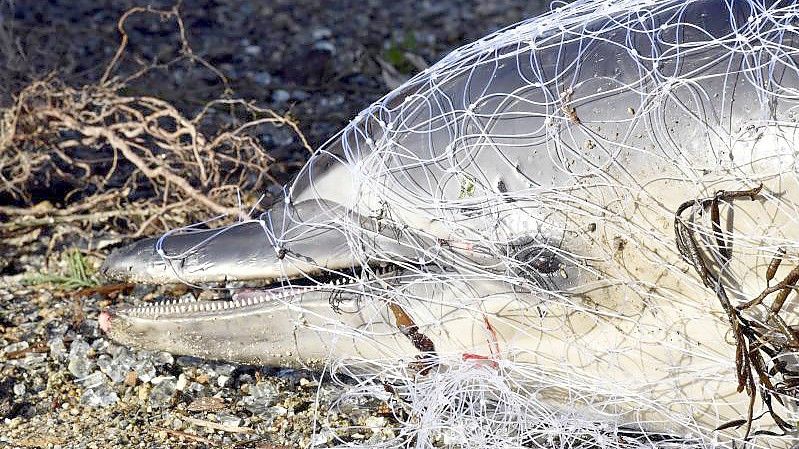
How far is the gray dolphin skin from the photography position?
2.79 meters

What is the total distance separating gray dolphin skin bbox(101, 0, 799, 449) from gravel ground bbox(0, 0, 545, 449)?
0.18m

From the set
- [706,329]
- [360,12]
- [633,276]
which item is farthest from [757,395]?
[360,12]

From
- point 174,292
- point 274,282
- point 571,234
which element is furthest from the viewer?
point 174,292

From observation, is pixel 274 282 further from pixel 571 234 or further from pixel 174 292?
pixel 571 234

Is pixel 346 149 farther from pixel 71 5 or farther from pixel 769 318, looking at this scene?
pixel 71 5

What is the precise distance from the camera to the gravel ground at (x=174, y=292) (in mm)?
3361

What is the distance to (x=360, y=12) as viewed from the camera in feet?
23.7

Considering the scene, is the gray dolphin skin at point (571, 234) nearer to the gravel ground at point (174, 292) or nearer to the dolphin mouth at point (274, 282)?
the dolphin mouth at point (274, 282)

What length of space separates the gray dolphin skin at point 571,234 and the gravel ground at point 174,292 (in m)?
0.18

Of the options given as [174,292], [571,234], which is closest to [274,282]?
[174,292]

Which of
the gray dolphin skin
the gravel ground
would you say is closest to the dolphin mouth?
the gray dolphin skin

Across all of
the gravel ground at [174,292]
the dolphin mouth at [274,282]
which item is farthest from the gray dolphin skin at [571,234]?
the gravel ground at [174,292]

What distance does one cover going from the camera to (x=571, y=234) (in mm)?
2979

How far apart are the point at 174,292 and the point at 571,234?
5.69 feet
